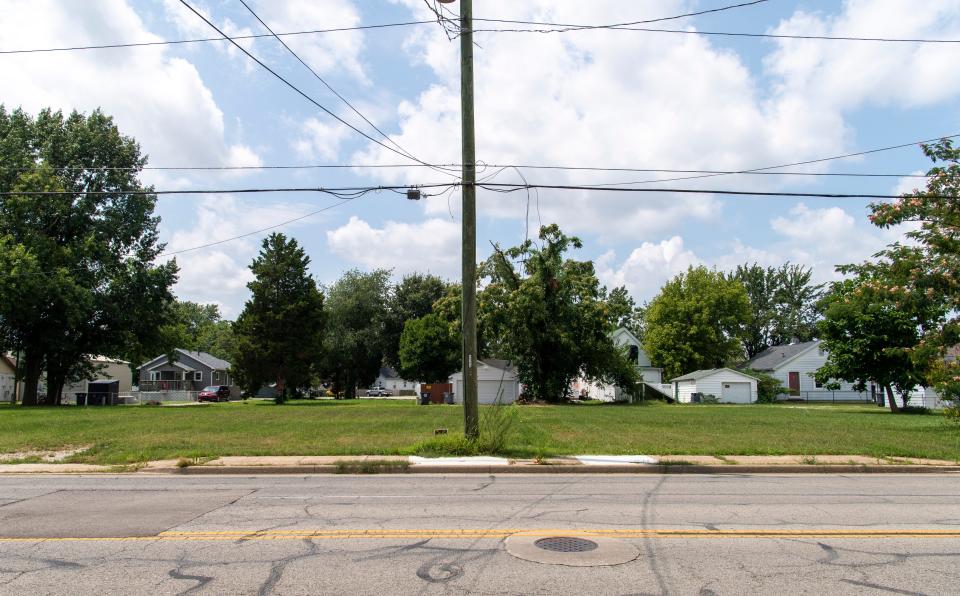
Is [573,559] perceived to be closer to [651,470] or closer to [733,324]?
[651,470]

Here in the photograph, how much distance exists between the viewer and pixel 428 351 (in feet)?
220

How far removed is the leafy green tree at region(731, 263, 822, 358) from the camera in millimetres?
86062

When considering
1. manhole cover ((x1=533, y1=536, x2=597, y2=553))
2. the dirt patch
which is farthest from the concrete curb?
manhole cover ((x1=533, y1=536, x2=597, y2=553))

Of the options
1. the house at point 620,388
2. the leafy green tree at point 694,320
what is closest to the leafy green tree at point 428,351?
the house at point 620,388

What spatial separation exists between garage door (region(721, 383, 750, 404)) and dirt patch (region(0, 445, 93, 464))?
48.2 metres

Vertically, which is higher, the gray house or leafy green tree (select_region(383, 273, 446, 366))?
leafy green tree (select_region(383, 273, 446, 366))

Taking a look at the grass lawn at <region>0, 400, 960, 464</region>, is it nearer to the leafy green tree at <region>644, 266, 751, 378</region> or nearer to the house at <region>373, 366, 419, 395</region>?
the leafy green tree at <region>644, 266, 751, 378</region>

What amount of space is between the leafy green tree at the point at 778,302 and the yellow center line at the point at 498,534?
83.4m

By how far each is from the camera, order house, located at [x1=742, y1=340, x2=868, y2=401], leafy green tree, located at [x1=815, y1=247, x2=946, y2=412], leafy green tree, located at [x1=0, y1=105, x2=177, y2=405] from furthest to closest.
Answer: house, located at [x1=742, y1=340, x2=868, y2=401] → leafy green tree, located at [x1=0, y1=105, x2=177, y2=405] → leafy green tree, located at [x1=815, y1=247, x2=946, y2=412]

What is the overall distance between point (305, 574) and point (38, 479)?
9.24 metres

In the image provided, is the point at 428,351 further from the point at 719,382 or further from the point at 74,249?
the point at 74,249

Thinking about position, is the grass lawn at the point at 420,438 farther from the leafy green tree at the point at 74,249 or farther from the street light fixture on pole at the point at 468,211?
the leafy green tree at the point at 74,249

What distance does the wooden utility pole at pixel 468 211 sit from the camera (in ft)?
48.2

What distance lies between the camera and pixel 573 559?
243 inches
